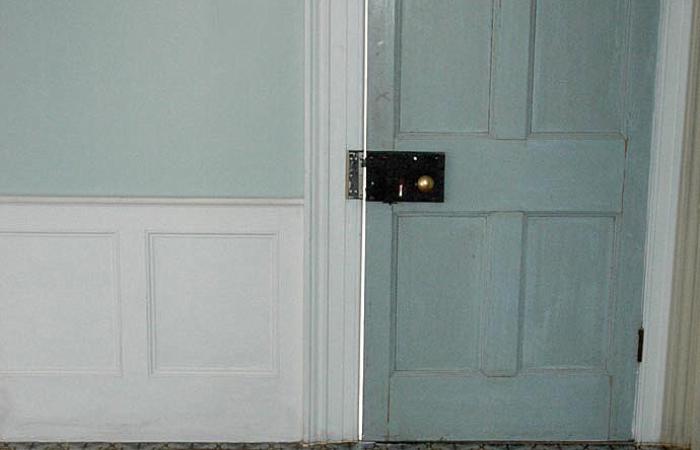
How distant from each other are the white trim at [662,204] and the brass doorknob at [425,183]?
0.68 metres

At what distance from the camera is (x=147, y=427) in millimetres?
2742

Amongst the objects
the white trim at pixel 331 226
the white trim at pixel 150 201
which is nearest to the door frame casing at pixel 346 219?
the white trim at pixel 331 226

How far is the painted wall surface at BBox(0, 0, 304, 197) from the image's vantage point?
2.56 metres

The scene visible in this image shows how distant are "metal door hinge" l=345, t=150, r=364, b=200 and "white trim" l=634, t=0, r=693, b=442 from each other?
0.90 meters

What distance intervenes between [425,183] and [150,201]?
33.3 inches

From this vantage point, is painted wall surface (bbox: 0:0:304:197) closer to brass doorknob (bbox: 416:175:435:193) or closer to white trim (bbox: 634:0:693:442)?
brass doorknob (bbox: 416:175:435:193)

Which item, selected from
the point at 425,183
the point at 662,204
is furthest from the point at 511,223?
the point at 662,204

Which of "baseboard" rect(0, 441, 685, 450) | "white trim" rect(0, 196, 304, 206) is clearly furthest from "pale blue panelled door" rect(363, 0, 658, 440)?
"white trim" rect(0, 196, 304, 206)

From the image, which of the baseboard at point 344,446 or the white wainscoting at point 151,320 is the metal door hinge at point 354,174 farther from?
the baseboard at point 344,446

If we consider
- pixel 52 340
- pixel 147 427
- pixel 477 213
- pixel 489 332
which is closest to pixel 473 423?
pixel 489 332

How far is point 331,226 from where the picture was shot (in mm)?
2650

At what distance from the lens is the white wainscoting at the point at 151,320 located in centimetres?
266

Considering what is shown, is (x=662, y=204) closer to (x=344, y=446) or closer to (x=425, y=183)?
(x=425, y=183)

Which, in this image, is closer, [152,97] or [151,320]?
[152,97]
